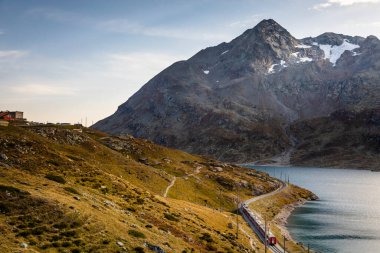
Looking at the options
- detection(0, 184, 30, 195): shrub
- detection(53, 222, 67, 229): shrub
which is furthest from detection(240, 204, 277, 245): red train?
detection(0, 184, 30, 195): shrub

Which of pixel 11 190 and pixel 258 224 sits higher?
pixel 11 190

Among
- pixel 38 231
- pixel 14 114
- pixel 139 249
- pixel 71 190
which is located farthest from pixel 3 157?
pixel 14 114

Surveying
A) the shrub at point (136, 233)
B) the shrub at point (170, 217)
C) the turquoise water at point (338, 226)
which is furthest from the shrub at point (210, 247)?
the turquoise water at point (338, 226)

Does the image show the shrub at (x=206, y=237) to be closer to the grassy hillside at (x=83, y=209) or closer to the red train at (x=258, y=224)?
the grassy hillside at (x=83, y=209)

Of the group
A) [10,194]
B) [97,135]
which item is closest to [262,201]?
[97,135]

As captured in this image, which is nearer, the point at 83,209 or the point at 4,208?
the point at 4,208

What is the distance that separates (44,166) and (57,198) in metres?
34.0

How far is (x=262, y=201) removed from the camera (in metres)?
172

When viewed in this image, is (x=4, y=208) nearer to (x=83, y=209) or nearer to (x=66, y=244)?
(x=83, y=209)

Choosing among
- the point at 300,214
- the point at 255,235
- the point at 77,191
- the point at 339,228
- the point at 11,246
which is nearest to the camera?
the point at 11,246

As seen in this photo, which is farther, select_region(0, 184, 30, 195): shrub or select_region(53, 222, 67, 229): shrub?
select_region(0, 184, 30, 195): shrub

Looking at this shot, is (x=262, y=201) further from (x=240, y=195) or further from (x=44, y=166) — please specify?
(x=44, y=166)

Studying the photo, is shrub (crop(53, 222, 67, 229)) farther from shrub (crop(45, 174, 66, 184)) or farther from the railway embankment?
the railway embankment

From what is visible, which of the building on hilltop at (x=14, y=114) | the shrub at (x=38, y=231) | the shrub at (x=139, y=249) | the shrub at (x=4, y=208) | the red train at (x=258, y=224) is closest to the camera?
the shrub at (x=38, y=231)
